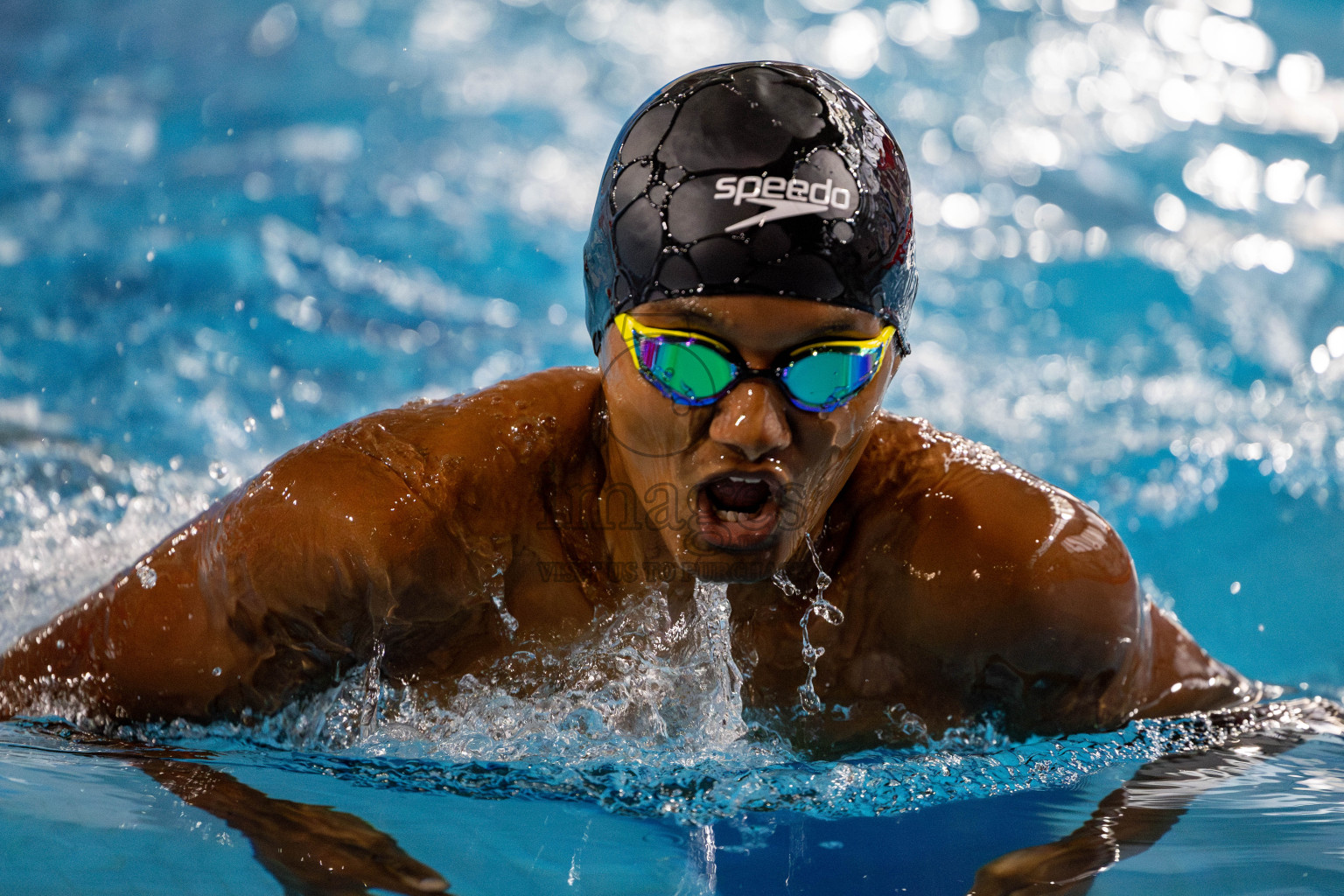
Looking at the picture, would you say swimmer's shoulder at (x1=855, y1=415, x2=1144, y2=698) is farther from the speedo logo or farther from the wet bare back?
the speedo logo

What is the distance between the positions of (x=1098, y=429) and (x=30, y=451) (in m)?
3.59

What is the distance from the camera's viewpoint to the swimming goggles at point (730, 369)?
1779 mm

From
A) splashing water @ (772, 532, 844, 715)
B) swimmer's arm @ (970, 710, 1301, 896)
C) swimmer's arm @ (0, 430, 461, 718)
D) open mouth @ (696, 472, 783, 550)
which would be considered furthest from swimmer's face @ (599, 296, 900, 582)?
swimmer's arm @ (970, 710, 1301, 896)

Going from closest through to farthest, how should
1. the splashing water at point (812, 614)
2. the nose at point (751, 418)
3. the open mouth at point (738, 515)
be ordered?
1. the nose at point (751, 418)
2. the open mouth at point (738, 515)
3. the splashing water at point (812, 614)

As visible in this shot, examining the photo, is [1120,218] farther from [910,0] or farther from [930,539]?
[930,539]

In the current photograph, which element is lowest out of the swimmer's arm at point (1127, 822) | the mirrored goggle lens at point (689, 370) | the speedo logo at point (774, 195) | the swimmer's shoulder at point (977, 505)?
the swimmer's arm at point (1127, 822)

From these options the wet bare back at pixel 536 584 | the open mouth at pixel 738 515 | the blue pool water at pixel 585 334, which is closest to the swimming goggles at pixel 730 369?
the open mouth at pixel 738 515

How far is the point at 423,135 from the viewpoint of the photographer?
5.92 meters

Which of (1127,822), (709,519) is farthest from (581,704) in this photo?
(1127,822)

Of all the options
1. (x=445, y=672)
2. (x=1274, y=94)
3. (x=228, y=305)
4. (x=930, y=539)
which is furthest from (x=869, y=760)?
(x=1274, y=94)

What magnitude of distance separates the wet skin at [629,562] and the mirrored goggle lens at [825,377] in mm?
34

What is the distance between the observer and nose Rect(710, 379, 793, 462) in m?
1.76

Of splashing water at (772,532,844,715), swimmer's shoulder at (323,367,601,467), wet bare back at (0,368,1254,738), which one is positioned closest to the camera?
wet bare back at (0,368,1254,738)

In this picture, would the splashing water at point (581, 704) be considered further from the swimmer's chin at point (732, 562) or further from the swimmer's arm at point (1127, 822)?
the swimmer's arm at point (1127, 822)
